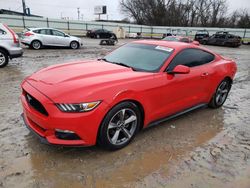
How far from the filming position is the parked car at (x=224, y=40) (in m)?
27.9

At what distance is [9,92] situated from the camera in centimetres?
558

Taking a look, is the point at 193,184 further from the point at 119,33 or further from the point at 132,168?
the point at 119,33

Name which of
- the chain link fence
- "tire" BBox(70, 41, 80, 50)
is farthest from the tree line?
"tire" BBox(70, 41, 80, 50)

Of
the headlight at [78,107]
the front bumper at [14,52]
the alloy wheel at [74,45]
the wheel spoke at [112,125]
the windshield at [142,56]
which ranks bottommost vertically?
the alloy wheel at [74,45]

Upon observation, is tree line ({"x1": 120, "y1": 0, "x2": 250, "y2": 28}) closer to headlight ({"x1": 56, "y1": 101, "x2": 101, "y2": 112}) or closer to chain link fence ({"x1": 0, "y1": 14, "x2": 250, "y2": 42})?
chain link fence ({"x1": 0, "y1": 14, "x2": 250, "y2": 42})

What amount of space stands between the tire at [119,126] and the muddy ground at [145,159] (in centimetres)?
15

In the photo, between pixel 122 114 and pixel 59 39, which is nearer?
pixel 122 114

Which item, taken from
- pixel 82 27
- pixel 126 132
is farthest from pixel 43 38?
pixel 82 27

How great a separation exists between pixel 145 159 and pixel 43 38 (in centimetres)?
1372

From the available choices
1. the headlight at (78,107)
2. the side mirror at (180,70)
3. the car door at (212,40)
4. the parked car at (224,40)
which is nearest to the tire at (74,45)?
the side mirror at (180,70)

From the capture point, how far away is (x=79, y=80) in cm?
307

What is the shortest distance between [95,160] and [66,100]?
3.03 ft

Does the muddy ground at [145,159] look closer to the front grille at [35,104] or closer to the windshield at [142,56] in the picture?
the front grille at [35,104]

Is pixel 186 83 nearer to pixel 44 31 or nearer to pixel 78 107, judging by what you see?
pixel 78 107
